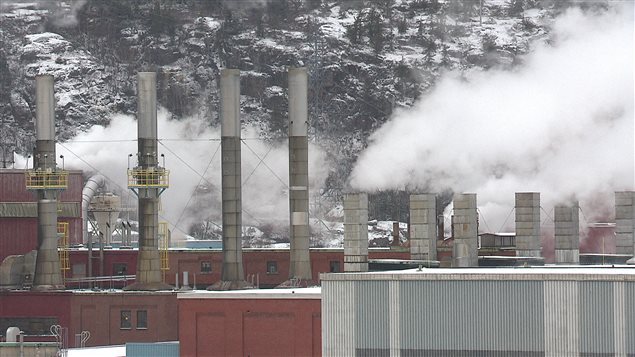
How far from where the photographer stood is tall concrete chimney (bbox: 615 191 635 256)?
66188mm

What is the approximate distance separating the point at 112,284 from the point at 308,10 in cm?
10676

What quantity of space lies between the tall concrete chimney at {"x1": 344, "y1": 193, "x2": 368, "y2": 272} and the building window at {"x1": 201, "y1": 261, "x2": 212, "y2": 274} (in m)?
24.4

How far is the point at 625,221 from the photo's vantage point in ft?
219

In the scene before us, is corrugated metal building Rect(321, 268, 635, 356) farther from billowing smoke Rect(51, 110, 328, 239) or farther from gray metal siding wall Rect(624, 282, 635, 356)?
billowing smoke Rect(51, 110, 328, 239)

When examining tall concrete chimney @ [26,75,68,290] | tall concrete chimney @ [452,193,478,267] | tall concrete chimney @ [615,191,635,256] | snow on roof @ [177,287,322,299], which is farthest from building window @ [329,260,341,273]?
snow on roof @ [177,287,322,299]

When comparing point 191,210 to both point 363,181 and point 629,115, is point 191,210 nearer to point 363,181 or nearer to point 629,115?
point 363,181

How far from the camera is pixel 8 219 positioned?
2857 inches

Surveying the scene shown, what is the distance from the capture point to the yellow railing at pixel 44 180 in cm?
6925

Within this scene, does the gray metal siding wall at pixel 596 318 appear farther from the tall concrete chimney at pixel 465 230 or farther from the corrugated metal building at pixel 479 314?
the tall concrete chimney at pixel 465 230

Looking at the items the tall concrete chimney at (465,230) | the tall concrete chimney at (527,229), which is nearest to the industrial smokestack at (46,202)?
the tall concrete chimney at (465,230)

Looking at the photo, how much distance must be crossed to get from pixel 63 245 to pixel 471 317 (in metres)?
34.1

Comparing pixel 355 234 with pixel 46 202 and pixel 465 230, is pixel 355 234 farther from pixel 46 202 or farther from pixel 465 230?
pixel 46 202

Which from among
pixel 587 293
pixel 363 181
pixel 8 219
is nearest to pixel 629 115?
pixel 363 181

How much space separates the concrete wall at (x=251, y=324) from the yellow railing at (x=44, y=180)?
17.6 metres
